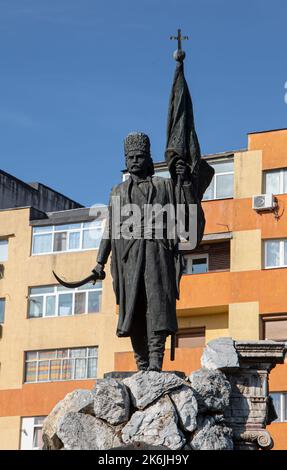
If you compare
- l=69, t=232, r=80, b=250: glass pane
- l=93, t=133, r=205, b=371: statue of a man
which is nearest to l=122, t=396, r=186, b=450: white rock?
l=93, t=133, r=205, b=371: statue of a man

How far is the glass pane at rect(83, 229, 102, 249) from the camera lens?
48.7 metres

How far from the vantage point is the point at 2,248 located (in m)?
50.8

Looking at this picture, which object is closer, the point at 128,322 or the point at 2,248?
the point at 128,322

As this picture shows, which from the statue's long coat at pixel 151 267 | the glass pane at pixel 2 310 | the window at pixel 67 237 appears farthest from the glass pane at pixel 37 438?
the statue's long coat at pixel 151 267

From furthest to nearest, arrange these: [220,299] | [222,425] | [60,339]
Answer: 1. [60,339]
2. [220,299]
3. [222,425]

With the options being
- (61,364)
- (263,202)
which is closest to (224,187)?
(263,202)

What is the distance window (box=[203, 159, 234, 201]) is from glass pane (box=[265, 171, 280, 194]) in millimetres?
1355

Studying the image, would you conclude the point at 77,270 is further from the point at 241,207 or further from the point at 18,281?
the point at 241,207

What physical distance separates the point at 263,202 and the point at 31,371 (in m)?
10.6

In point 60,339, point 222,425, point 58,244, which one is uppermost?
point 58,244

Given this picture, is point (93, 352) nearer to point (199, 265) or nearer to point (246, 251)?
point (199, 265)

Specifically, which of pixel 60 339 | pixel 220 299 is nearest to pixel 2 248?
pixel 60 339

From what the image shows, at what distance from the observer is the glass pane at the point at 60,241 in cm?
4950

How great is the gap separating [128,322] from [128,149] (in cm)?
205
